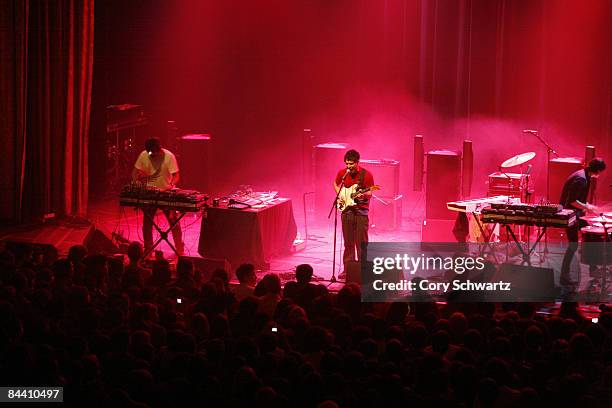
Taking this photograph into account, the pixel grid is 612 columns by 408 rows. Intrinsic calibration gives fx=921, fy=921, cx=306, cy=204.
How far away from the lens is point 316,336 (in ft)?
25.0

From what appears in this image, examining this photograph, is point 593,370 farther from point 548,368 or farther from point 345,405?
point 345,405

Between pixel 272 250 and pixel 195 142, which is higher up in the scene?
pixel 195 142

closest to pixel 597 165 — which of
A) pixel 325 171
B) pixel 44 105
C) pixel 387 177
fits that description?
pixel 387 177

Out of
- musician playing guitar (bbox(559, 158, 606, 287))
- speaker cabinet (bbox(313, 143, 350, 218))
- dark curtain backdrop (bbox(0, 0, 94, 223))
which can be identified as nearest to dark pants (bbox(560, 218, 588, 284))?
musician playing guitar (bbox(559, 158, 606, 287))

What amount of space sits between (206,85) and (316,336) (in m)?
13.0

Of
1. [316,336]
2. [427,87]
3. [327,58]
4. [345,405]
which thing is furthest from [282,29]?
[345,405]

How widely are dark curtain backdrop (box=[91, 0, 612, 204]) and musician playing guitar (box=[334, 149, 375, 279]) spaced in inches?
256

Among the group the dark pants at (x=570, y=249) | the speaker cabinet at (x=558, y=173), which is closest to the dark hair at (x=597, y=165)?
the dark pants at (x=570, y=249)

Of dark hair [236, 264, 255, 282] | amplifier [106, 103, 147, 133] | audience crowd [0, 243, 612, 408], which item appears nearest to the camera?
audience crowd [0, 243, 612, 408]

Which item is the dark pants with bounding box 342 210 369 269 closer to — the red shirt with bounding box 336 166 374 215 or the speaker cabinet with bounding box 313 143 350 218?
the red shirt with bounding box 336 166 374 215

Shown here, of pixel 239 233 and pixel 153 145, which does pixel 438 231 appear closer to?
pixel 239 233

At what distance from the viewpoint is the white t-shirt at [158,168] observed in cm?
1339

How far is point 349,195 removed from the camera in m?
12.5

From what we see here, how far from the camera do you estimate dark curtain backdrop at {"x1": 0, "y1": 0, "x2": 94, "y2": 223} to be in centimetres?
1495
